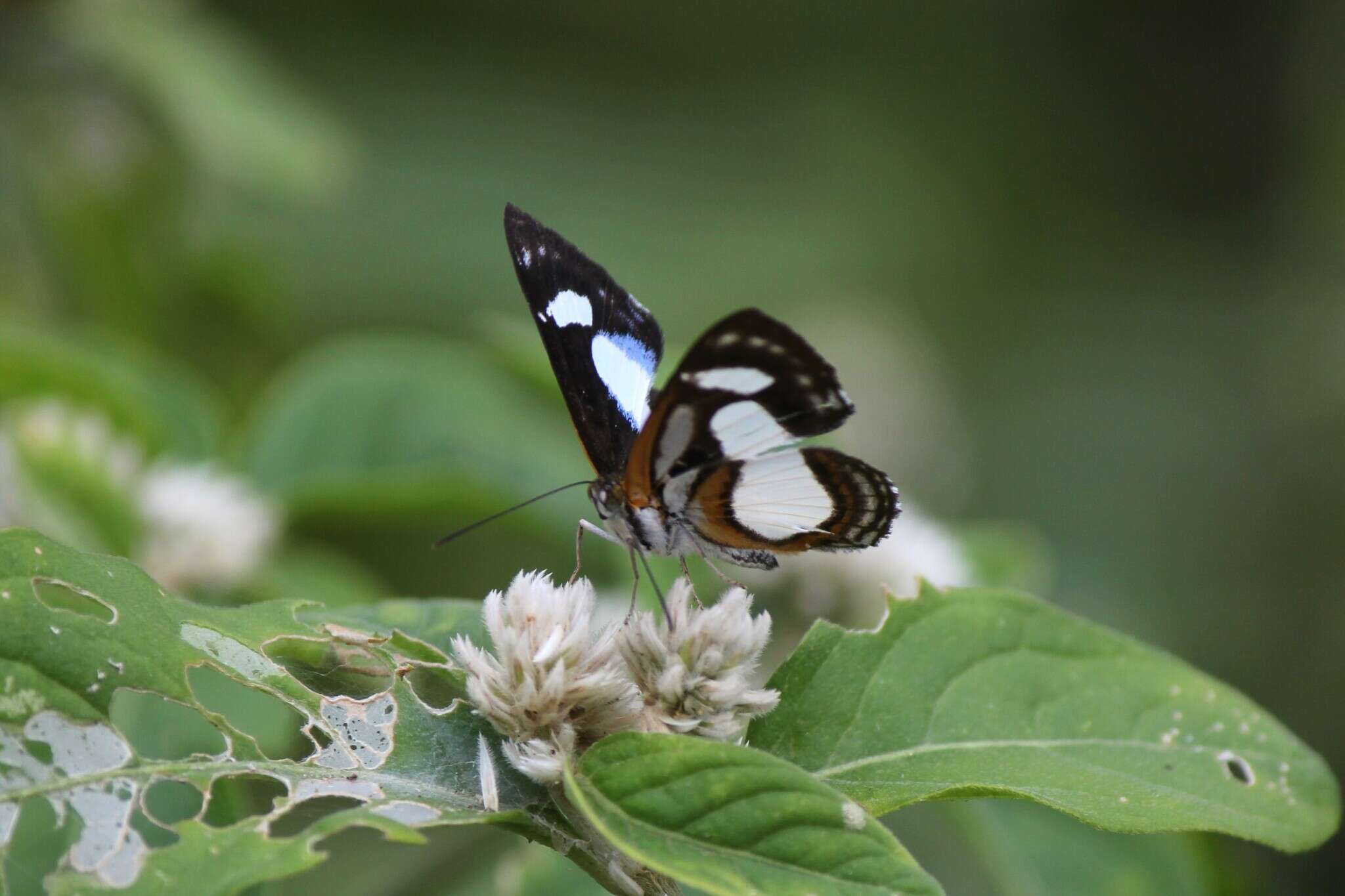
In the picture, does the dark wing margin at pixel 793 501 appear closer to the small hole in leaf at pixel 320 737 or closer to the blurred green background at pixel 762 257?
the small hole in leaf at pixel 320 737

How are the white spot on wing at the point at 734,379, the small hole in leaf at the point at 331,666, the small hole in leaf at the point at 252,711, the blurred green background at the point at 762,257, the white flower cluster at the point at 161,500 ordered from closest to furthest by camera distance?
the small hole in leaf at the point at 331,666 < the white spot on wing at the point at 734,379 < the small hole in leaf at the point at 252,711 < the white flower cluster at the point at 161,500 < the blurred green background at the point at 762,257

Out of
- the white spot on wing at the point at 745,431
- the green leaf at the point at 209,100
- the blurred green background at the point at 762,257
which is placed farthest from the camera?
the green leaf at the point at 209,100

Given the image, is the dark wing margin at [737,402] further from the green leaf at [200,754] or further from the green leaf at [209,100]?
the green leaf at [209,100]

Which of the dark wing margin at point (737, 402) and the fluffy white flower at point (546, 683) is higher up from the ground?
the dark wing margin at point (737, 402)

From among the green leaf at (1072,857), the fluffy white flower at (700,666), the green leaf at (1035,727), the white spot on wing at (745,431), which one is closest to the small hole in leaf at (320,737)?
the fluffy white flower at (700,666)

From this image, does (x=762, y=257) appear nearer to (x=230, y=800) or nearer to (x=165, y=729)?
(x=165, y=729)

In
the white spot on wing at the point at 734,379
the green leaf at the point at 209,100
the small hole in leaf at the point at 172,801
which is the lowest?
the small hole in leaf at the point at 172,801

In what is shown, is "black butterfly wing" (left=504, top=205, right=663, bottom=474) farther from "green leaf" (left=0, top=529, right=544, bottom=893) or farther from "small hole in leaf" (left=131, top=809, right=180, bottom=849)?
"small hole in leaf" (left=131, top=809, right=180, bottom=849)

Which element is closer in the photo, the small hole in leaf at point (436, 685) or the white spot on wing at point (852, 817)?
the white spot on wing at point (852, 817)

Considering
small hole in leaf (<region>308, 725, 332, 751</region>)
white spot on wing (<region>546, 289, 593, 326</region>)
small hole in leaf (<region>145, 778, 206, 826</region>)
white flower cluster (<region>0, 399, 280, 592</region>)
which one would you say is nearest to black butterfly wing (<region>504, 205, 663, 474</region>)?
white spot on wing (<region>546, 289, 593, 326</region>)
